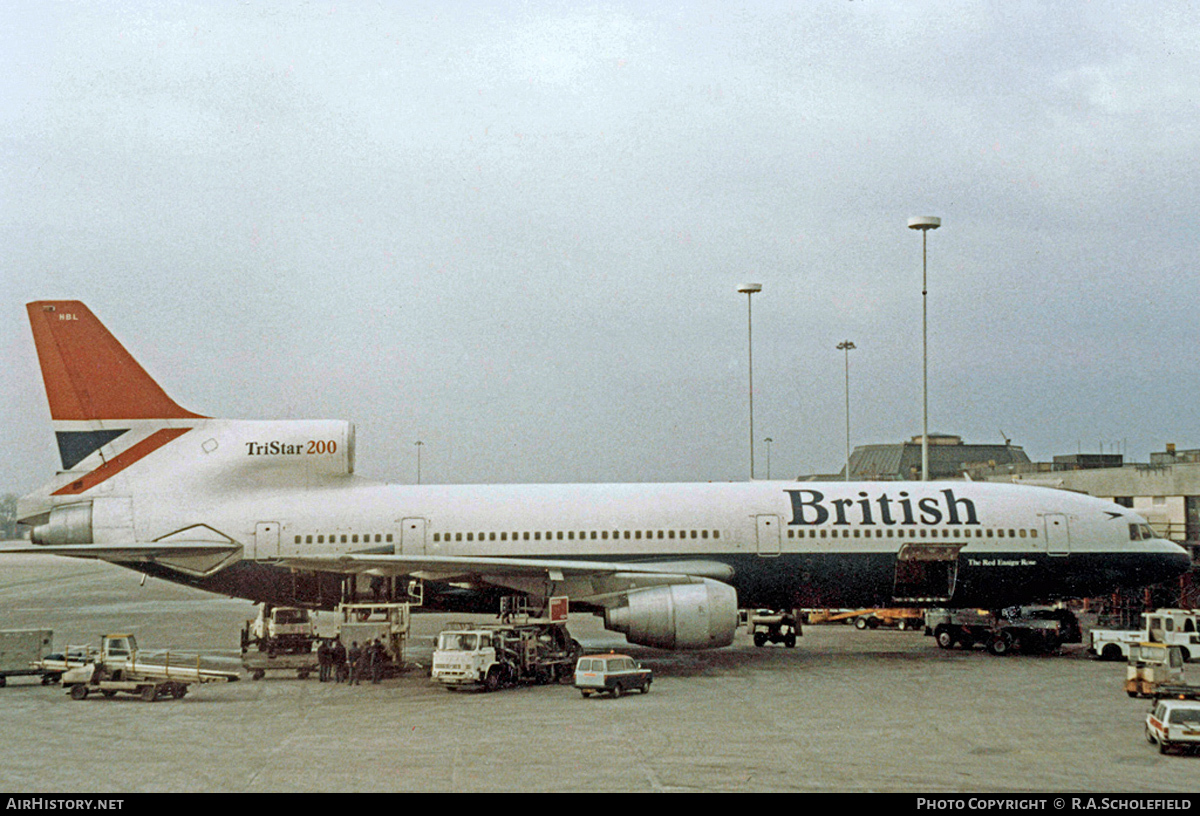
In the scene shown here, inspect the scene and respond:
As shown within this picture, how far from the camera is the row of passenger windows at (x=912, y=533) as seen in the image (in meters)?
28.6

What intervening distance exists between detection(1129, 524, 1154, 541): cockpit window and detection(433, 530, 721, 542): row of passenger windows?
13080 mm

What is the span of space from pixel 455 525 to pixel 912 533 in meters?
13.2

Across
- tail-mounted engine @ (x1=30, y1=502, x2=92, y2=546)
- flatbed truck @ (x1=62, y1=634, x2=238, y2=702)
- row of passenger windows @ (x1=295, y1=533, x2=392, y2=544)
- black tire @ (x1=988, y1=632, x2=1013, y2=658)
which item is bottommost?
black tire @ (x1=988, y1=632, x2=1013, y2=658)

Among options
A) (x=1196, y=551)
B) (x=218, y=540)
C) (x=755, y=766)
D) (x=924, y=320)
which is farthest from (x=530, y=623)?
(x=1196, y=551)

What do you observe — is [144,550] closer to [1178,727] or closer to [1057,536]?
[1178,727]

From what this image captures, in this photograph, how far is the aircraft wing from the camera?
82.1 feet

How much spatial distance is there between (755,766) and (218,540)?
705 inches

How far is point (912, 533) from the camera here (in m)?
28.8

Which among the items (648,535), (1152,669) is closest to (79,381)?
(648,535)

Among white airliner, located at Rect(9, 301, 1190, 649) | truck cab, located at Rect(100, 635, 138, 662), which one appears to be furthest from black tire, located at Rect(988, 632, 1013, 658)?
truck cab, located at Rect(100, 635, 138, 662)

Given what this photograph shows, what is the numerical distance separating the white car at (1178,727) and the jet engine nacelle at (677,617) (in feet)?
36.2

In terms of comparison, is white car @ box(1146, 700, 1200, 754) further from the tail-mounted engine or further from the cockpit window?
the tail-mounted engine

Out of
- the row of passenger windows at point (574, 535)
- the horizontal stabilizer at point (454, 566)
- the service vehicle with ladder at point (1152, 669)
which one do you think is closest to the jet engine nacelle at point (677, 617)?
the horizontal stabilizer at point (454, 566)

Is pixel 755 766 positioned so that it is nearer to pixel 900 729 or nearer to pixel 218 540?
pixel 900 729
